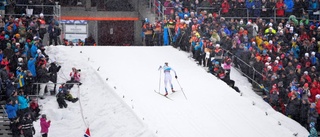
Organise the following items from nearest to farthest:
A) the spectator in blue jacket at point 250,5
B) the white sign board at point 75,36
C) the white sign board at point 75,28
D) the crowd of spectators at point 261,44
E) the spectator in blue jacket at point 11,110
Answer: the spectator in blue jacket at point 11,110 → the crowd of spectators at point 261,44 → the spectator in blue jacket at point 250,5 → the white sign board at point 75,36 → the white sign board at point 75,28

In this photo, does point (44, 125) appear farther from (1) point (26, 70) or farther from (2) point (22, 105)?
(1) point (26, 70)

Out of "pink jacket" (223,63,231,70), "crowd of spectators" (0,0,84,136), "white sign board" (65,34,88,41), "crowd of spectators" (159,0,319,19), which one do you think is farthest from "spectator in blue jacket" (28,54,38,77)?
"crowd of spectators" (159,0,319,19)

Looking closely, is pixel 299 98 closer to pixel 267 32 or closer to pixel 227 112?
pixel 227 112

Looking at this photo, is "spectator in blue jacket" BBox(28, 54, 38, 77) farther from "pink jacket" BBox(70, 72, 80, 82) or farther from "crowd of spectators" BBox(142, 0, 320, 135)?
"crowd of spectators" BBox(142, 0, 320, 135)

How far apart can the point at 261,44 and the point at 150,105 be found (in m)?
8.28

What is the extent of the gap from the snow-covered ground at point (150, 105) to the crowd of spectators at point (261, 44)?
595 millimetres

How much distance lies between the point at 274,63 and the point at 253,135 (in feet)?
21.2

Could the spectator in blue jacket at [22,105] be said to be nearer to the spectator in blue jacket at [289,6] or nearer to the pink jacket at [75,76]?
the pink jacket at [75,76]

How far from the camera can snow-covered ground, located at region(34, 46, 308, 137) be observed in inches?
1119

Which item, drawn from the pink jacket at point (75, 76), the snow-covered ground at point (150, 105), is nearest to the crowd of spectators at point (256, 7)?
the snow-covered ground at point (150, 105)

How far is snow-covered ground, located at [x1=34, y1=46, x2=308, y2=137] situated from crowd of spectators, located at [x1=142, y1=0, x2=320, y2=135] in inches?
23.4

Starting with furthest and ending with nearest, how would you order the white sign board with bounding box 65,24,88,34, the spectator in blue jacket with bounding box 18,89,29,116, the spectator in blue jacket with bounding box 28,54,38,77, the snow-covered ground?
the white sign board with bounding box 65,24,88,34 < the spectator in blue jacket with bounding box 28,54,38,77 < the snow-covered ground < the spectator in blue jacket with bounding box 18,89,29,116

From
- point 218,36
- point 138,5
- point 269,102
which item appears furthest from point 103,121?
point 138,5

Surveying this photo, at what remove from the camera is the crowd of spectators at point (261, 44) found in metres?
32.0
